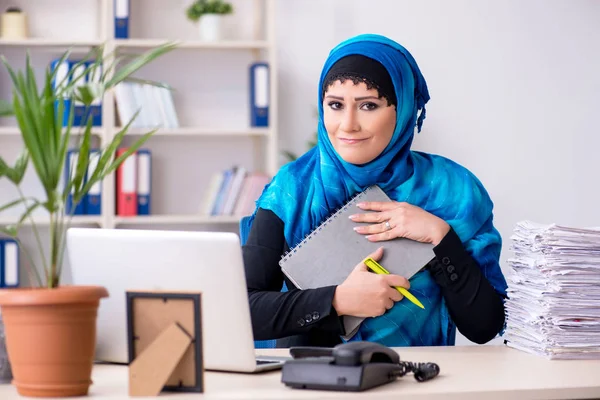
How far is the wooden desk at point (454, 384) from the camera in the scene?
1364 mm

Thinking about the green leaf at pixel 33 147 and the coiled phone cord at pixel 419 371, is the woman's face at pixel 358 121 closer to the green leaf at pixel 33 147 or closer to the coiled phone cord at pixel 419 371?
the coiled phone cord at pixel 419 371

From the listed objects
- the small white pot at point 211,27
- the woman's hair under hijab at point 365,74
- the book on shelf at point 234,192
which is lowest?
the book on shelf at point 234,192

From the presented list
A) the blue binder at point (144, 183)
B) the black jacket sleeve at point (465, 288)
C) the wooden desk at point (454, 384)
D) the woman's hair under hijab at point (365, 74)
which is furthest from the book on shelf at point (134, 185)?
the wooden desk at point (454, 384)

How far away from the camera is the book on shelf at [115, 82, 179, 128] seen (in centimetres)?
420

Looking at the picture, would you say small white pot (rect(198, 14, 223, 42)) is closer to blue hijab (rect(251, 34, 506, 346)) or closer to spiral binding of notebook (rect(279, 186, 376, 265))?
blue hijab (rect(251, 34, 506, 346))

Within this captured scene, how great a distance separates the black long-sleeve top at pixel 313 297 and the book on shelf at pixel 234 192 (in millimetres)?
2098

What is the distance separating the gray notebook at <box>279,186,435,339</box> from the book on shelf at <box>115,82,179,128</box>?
2.26m

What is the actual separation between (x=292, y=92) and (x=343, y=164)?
2497 mm

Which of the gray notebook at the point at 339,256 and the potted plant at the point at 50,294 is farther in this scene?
the gray notebook at the point at 339,256

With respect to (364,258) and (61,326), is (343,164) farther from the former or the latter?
(61,326)

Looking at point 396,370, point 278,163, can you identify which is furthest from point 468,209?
point 278,163

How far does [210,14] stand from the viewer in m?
4.34

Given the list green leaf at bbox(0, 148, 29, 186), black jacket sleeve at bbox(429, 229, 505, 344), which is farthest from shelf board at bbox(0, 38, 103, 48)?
green leaf at bbox(0, 148, 29, 186)

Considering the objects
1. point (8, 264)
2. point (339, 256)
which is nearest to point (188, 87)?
point (8, 264)
